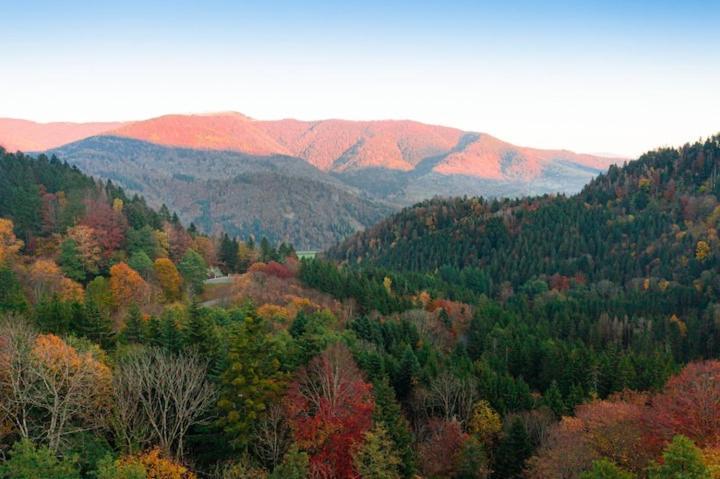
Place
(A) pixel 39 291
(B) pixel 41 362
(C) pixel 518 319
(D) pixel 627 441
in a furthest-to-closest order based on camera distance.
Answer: (C) pixel 518 319 → (A) pixel 39 291 → (D) pixel 627 441 → (B) pixel 41 362

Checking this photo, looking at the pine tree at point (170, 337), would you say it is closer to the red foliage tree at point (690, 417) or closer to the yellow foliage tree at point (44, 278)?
the yellow foliage tree at point (44, 278)

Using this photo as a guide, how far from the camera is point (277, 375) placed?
4866cm

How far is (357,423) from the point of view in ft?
151

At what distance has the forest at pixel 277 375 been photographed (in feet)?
130

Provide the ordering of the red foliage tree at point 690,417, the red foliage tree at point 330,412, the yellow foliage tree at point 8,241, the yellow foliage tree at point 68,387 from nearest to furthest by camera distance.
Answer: the yellow foliage tree at point 68,387
the red foliage tree at point 690,417
the red foliage tree at point 330,412
the yellow foliage tree at point 8,241

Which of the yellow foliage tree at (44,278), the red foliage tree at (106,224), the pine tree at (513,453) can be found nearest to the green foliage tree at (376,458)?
the pine tree at (513,453)

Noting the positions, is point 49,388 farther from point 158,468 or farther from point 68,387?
point 158,468

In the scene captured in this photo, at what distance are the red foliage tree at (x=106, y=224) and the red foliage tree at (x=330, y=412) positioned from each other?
2374 inches

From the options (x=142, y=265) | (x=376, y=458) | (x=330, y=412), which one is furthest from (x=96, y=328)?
(x=142, y=265)

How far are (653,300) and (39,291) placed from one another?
145677mm

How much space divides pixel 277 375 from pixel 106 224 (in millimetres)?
68808

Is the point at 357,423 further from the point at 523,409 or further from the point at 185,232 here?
the point at 185,232

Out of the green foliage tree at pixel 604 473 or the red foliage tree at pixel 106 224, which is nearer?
the green foliage tree at pixel 604 473

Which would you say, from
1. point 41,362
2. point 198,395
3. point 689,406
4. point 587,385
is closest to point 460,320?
point 587,385
